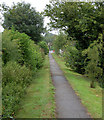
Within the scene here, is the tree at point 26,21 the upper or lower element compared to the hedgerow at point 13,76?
upper

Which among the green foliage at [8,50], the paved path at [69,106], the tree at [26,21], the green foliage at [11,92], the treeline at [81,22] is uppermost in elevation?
A: the tree at [26,21]

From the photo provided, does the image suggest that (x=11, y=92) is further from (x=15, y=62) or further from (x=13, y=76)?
(x=15, y=62)

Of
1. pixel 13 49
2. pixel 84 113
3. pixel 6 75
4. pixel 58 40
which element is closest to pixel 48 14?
pixel 13 49

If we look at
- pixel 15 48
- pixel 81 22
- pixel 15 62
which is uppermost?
pixel 81 22

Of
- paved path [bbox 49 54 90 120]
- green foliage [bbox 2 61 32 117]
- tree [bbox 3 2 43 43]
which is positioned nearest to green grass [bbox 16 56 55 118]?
paved path [bbox 49 54 90 120]

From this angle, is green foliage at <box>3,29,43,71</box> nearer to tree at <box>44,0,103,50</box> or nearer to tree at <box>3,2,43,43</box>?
tree at <box>44,0,103,50</box>

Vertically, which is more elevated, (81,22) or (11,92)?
(81,22)

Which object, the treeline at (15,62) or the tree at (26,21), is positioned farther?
the tree at (26,21)

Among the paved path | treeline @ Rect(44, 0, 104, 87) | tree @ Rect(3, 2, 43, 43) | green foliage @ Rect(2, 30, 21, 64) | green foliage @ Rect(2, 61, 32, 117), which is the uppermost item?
tree @ Rect(3, 2, 43, 43)

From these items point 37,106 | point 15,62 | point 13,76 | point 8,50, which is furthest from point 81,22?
point 37,106

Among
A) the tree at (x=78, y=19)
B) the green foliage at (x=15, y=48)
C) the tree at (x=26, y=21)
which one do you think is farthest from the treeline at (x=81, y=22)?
the tree at (x=26, y=21)

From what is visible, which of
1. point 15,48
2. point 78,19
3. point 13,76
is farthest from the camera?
point 78,19

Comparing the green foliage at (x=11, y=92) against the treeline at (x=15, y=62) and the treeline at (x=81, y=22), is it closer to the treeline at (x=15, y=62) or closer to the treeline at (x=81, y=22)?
the treeline at (x=15, y=62)

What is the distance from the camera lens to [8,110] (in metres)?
5.26
